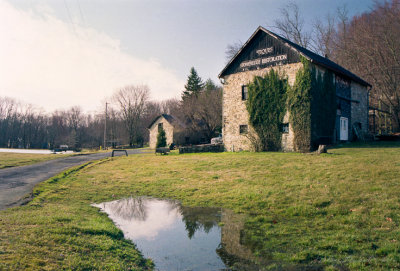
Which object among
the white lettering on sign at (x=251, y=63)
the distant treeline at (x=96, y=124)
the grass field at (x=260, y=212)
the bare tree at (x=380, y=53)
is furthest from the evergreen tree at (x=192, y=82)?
the grass field at (x=260, y=212)

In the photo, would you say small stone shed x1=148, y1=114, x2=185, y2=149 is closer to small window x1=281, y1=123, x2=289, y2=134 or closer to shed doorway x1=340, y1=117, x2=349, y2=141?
small window x1=281, y1=123, x2=289, y2=134

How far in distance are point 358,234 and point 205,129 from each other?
117 feet

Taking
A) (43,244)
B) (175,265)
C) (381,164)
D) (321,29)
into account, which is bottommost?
(175,265)

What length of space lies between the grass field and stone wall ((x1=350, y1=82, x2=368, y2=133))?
13866mm

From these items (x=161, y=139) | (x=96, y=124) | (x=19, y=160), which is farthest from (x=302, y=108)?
(x=96, y=124)

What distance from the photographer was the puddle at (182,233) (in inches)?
215

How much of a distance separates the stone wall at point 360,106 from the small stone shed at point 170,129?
962 inches

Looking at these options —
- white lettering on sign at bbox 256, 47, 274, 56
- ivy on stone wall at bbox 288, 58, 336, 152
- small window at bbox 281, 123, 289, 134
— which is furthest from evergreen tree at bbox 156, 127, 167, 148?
ivy on stone wall at bbox 288, 58, 336, 152

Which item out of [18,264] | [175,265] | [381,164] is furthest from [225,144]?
[18,264]

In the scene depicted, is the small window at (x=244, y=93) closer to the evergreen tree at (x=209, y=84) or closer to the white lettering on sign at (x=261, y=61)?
the white lettering on sign at (x=261, y=61)

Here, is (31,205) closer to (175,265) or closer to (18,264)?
(18,264)

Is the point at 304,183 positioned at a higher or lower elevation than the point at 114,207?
higher

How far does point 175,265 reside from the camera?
5.32 meters

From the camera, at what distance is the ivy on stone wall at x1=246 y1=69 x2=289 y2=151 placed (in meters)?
21.0
